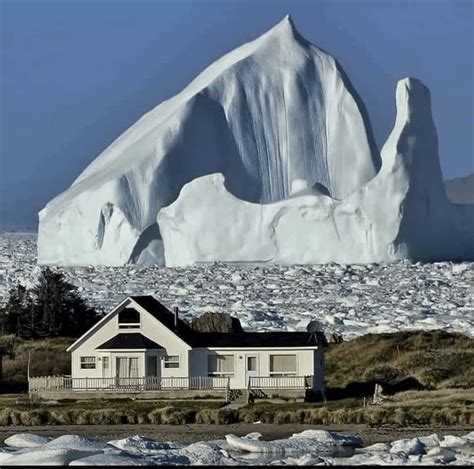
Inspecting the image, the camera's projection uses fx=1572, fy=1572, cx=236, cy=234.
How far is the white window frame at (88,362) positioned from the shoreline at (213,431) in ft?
12.0

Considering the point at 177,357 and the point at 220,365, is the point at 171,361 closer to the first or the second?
the point at 177,357

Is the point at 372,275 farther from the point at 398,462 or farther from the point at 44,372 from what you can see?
the point at 398,462

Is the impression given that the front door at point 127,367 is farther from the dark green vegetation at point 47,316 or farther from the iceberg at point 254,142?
the iceberg at point 254,142

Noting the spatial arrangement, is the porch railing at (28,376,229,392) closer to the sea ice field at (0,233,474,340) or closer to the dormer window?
the dormer window

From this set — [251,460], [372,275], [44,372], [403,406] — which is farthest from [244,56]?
[251,460]

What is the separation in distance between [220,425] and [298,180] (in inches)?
1226

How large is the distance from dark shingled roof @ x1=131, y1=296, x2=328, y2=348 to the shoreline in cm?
353

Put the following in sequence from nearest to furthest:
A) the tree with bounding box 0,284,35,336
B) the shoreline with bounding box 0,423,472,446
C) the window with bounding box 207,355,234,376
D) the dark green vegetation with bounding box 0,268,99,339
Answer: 1. the shoreline with bounding box 0,423,472,446
2. the window with bounding box 207,355,234,376
3. the dark green vegetation with bounding box 0,268,99,339
4. the tree with bounding box 0,284,35,336

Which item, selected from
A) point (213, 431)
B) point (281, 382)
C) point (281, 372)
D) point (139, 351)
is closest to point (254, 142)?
point (139, 351)

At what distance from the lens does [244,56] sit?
5503 cm

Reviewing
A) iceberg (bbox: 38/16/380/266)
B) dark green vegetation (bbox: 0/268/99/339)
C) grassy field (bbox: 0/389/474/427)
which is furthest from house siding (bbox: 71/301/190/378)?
iceberg (bbox: 38/16/380/266)

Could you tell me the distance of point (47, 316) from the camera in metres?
28.6

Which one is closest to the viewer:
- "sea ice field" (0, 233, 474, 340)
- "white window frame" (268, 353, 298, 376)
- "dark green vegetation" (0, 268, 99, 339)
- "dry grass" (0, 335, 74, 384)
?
"white window frame" (268, 353, 298, 376)

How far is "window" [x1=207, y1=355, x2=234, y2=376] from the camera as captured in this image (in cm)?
2250
